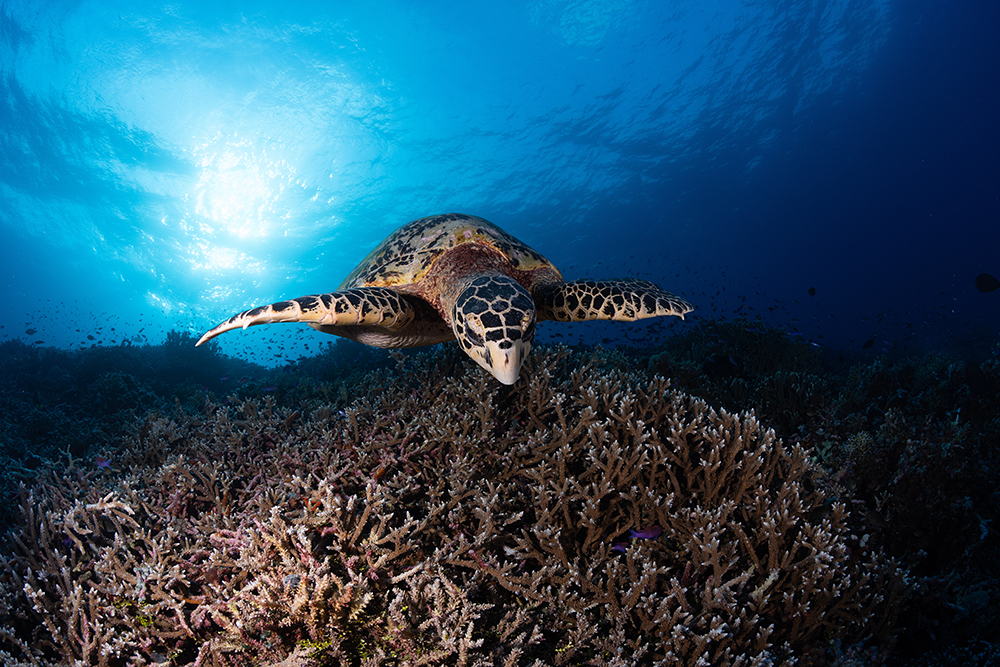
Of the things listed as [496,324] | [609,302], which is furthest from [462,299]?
[609,302]

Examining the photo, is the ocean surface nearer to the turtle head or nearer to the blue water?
the blue water

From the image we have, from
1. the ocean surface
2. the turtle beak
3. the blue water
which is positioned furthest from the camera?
the blue water

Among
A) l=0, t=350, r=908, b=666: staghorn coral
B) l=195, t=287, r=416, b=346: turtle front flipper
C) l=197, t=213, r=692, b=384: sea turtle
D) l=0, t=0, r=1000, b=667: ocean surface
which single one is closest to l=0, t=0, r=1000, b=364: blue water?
l=0, t=0, r=1000, b=667: ocean surface

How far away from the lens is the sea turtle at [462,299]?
284 cm

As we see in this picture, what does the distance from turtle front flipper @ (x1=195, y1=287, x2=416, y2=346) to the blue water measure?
10413mm

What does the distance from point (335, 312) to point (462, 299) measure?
3.57 feet

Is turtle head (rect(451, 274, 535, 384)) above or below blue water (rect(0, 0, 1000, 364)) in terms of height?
below

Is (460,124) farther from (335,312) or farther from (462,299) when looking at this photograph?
(335,312)

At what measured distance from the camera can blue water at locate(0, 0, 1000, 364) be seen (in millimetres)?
22141

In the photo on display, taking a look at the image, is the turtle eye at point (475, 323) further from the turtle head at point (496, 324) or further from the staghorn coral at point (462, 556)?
the staghorn coral at point (462, 556)

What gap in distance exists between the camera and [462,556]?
76.4 inches

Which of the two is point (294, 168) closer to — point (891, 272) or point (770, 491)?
point (770, 491)

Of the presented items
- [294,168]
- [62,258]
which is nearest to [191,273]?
[62,258]

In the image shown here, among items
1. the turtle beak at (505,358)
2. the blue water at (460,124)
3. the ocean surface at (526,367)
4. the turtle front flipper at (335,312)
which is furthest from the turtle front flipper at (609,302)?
the blue water at (460,124)
